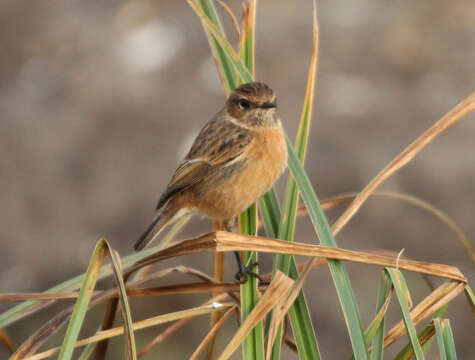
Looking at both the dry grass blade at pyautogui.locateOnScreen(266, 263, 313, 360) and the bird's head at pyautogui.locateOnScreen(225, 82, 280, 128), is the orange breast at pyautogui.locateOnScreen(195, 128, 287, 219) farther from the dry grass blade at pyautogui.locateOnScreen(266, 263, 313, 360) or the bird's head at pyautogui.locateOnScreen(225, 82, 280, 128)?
the dry grass blade at pyautogui.locateOnScreen(266, 263, 313, 360)

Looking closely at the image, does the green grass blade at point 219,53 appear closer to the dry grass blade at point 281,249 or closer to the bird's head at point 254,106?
the bird's head at point 254,106

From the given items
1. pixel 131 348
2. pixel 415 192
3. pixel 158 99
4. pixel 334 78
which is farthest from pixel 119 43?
pixel 131 348

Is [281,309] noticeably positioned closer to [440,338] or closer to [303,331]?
[303,331]

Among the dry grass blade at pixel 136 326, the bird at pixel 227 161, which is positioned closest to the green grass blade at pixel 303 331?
the dry grass blade at pixel 136 326

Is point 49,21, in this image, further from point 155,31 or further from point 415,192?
point 415,192

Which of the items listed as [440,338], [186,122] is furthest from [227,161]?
[186,122]

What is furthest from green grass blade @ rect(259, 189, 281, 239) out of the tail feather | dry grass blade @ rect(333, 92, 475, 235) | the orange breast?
the tail feather
